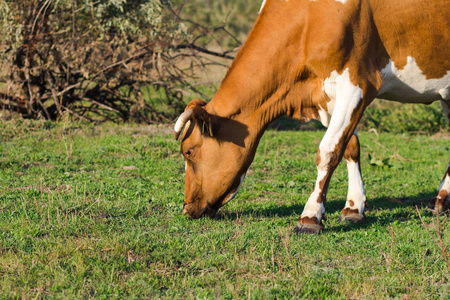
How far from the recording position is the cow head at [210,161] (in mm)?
5020

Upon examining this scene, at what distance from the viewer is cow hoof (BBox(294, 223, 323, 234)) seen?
15.4 ft

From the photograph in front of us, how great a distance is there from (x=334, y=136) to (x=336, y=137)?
0.06 ft

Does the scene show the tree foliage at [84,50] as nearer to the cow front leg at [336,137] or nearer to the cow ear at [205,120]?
the cow ear at [205,120]

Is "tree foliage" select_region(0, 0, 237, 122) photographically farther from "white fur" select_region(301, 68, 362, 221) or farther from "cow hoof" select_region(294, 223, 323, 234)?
"cow hoof" select_region(294, 223, 323, 234)

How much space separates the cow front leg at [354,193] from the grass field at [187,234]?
13 cm

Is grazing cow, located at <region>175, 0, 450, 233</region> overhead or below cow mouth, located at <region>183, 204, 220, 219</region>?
overhead

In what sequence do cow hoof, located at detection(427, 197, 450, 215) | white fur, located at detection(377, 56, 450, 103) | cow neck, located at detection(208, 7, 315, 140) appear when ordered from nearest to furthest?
1. cow neck, located at detection(208, 7, 315, 140)
2. white fur, located at detection(377, 56, 450, 103)
3. cow hoof, located at detection(427, 197, 450, 215)

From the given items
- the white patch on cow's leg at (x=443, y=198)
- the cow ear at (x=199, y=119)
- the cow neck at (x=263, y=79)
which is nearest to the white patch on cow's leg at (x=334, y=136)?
the cow neck at (x=263, y=79)

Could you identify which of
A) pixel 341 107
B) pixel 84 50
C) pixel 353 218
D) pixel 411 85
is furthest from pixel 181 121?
pixel 84 50

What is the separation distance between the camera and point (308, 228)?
186 inches

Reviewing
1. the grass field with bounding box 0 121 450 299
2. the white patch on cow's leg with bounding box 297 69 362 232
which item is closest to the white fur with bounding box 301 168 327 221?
the white patch on cow's leg with bounding box 297 69 362 232

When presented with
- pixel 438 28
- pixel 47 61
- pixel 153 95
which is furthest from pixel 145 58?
pixel 438 28

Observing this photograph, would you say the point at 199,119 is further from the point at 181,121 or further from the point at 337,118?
the point at 337,118

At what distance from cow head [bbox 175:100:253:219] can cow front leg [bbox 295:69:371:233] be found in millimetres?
686
